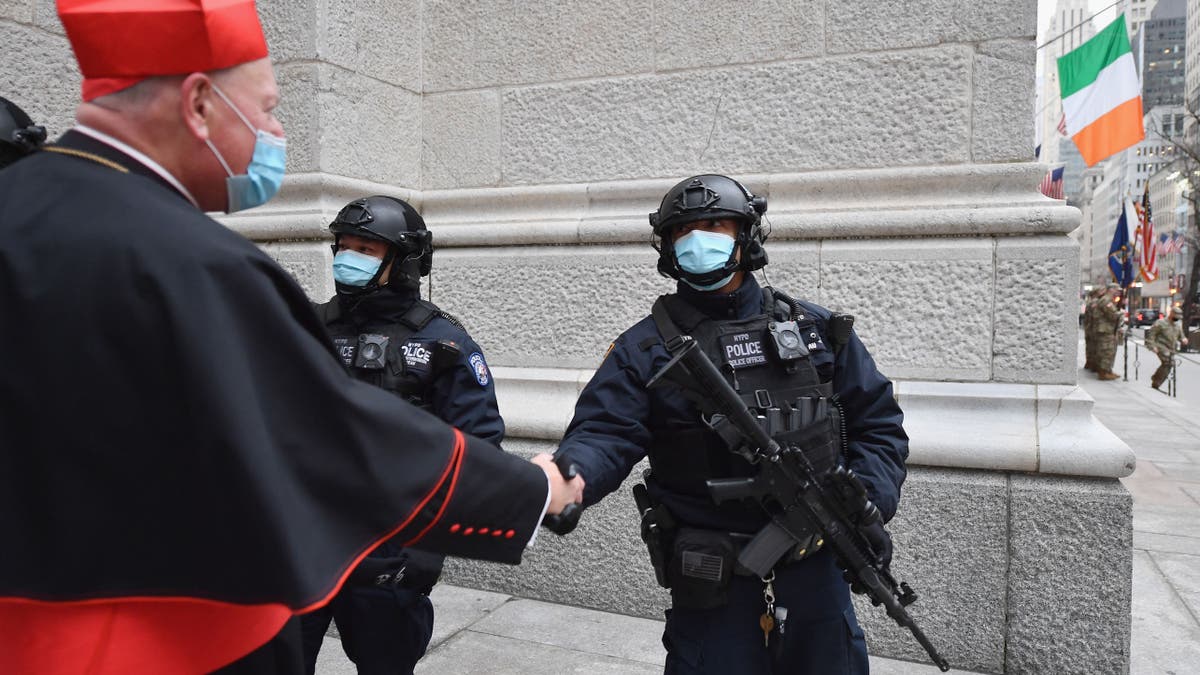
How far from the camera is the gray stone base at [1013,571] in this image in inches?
133

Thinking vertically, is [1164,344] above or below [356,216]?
below

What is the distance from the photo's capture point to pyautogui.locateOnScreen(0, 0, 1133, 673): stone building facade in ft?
11.6

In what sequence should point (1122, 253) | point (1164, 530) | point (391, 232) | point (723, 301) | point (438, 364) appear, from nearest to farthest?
1. point (723, 301)
2. point (438, 364)
3. point (391, 232)
4. point (1164, 530)
5. point (1122, 253)

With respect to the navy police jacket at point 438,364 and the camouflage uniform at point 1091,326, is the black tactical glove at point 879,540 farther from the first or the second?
the camouflage uniform at point 1091,326

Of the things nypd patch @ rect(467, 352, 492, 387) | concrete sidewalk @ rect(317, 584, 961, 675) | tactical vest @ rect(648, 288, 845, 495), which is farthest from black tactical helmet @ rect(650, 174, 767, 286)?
concrete sidewalk @ rect(317, 584, 961, 675)

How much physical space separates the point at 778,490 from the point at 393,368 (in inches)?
55.5

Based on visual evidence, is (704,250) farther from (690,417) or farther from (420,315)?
(420,315)

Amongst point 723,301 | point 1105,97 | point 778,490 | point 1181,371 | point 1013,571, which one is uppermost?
point 1105,97

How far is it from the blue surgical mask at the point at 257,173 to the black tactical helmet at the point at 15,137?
179cm

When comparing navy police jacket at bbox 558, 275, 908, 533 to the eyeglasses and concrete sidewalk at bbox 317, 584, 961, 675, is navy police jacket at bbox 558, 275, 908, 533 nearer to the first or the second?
the eyeglasses

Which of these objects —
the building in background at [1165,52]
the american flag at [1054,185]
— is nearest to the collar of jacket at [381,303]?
the american flag at [1054,185]

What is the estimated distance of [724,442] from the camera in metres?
2.29

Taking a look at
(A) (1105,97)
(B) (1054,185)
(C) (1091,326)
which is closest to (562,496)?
(A) (1105,97)

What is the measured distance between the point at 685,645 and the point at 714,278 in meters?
1.04
